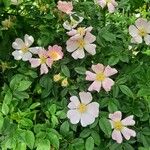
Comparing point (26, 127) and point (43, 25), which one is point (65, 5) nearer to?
point (43, 25)

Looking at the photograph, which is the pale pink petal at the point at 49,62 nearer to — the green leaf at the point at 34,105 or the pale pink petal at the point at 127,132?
the green leaf at the point at 34,105

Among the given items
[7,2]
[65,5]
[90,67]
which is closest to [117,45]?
[90,67]

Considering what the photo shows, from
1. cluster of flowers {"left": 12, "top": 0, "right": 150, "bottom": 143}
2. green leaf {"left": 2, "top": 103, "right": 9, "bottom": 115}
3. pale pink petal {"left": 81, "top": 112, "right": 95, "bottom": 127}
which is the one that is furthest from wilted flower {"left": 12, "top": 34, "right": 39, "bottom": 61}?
pale pink petal {"left": 81, "top": 112, "right": 95, "bottom": 127}

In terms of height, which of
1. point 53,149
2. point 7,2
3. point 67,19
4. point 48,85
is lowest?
point 53,149

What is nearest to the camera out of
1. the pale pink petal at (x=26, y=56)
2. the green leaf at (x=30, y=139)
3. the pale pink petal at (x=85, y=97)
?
the green leaf at (x=30, y=139)

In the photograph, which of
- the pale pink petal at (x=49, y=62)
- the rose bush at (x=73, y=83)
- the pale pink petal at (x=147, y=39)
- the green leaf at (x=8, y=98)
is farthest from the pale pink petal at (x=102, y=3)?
the green leaf at (x=8, y=98)

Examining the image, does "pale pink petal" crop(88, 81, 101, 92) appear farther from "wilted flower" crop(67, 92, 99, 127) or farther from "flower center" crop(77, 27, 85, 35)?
"flower center" crop(77, 27, 85, 35)
